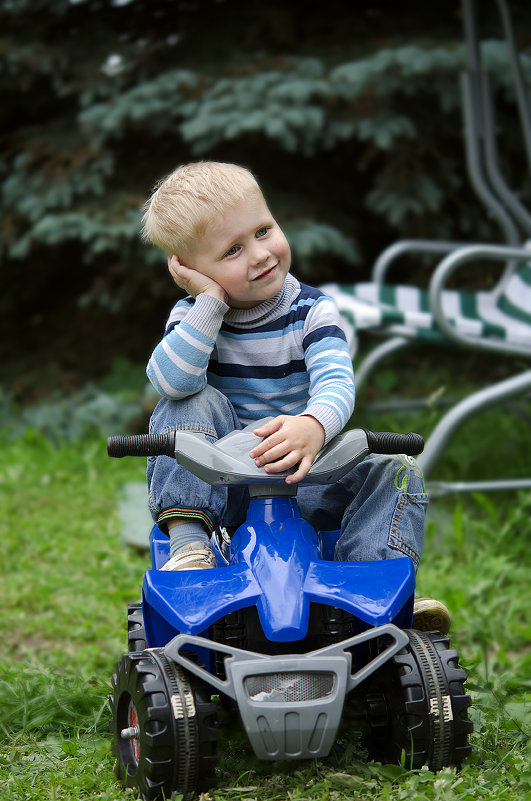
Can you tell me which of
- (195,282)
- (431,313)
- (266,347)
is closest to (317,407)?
(266,347)

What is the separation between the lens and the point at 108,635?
2.41 m

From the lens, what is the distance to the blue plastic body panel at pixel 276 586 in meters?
1.43

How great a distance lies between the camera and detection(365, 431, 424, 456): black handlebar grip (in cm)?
154

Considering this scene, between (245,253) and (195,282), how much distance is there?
11cm

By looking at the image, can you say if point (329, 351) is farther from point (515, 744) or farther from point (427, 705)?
point (515, 744)

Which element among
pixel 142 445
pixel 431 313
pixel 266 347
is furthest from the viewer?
pixel 431 313

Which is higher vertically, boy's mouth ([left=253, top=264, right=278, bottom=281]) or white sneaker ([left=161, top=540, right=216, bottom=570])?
boy's mouth ([left=253, top=264, right=278, bottom=281])

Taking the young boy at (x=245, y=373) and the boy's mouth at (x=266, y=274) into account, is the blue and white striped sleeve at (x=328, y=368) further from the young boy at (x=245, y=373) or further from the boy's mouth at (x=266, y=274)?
the boy's mouth at (x=266, y=274)

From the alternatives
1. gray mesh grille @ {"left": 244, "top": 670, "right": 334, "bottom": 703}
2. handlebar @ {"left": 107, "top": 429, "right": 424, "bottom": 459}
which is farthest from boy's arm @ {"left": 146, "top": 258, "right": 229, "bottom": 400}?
gray mesh grille @ {"left": 244, "top": 670, "right": 334, "bottom": 703}

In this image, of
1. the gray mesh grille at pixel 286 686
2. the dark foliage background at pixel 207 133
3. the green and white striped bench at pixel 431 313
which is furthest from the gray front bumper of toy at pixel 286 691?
the dark foliage background at pixel 207 133

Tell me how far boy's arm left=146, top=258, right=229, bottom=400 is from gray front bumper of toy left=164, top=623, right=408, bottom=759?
1.48 feet

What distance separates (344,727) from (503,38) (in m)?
3.83

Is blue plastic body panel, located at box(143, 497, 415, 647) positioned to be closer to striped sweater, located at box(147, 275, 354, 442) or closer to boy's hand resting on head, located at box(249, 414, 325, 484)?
boy's hand resting on head, located at box(249, 414, 325, 484)

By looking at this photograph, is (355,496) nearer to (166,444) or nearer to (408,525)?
(408,525)
